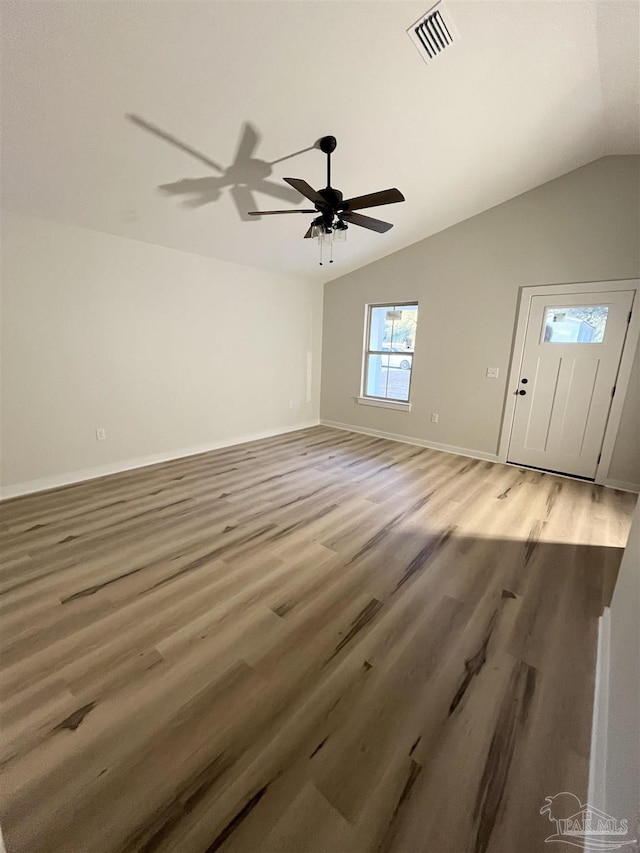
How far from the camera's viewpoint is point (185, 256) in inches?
155

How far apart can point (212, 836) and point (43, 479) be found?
331 cm

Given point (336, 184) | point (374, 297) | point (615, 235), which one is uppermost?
point (336, 184)

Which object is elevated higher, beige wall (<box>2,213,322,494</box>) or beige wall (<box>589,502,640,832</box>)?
beige wall (<box>2,213,322,494</box>)

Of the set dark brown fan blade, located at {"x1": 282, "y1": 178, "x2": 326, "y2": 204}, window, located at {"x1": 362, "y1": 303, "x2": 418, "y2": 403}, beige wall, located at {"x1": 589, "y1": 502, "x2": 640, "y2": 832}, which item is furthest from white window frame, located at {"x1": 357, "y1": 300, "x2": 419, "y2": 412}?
beige wall, located at {"x1": 589, "y1": 502, "x2": 640, "y2": 832}

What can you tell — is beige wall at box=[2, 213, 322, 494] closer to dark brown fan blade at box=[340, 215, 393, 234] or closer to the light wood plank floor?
the light wood plank floor

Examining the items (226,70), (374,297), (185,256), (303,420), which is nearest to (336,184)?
(226,70)

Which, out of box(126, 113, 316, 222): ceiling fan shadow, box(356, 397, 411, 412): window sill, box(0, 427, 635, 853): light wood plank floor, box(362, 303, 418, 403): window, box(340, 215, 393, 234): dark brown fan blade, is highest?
box(126, 113, 316, 222): ceiling fan shadow

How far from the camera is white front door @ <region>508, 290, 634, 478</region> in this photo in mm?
3541

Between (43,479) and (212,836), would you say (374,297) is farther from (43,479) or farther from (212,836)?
(212,836)

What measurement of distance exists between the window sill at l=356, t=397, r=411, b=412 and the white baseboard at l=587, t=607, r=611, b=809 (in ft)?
11.9

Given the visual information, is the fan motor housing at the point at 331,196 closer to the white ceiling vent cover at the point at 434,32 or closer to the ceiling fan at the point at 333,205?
the ceiling fan at the point at 333,205

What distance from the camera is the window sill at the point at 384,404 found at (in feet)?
16.8

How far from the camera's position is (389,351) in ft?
17.5

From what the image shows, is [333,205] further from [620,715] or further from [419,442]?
[419,442]
